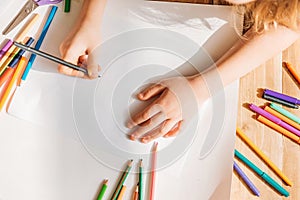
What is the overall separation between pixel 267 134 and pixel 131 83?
0.22 meters

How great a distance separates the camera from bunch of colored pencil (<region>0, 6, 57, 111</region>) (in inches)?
27.5

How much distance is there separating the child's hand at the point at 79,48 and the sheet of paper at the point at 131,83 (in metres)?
0.01

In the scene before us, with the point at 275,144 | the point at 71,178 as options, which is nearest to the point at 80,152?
the point at 71,178

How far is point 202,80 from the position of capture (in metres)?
0.70

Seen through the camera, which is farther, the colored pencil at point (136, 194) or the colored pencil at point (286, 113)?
the colored pencil at point (286, 113)

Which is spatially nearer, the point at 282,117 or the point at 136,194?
the point at 136,194

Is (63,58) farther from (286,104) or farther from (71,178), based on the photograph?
(286,104)

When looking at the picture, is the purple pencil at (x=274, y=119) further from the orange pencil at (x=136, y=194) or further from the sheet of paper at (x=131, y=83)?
the orange pencil at (x=136, y=194)

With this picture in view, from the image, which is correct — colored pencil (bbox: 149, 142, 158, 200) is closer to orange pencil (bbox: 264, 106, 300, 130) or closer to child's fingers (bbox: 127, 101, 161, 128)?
child's fingers (bbox: 127, 101, 161, 128)

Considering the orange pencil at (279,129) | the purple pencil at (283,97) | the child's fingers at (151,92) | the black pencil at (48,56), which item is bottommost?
the child's fingers at (151,92)

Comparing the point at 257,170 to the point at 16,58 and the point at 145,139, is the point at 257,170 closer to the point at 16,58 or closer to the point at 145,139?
the point at 145,139

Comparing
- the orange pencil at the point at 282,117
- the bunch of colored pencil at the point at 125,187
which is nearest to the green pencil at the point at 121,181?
the bunch of colored pencil at the point at 125,187

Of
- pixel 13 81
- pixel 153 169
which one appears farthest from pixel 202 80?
pixel 13 81

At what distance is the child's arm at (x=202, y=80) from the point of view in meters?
0.68
